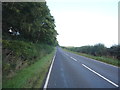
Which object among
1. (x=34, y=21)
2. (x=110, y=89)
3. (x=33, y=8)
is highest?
(x=33, y=8)

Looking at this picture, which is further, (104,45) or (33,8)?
(104,45)

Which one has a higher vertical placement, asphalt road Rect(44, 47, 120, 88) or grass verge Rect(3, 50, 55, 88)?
grass verge Rect(3, 50, 55, 88)

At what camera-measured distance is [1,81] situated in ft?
23.7

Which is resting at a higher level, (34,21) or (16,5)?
(16,5)

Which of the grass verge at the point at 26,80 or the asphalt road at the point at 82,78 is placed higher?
the grass verge at the point at 26,80

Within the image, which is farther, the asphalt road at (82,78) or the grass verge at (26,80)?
the asphalt road at (82,78)

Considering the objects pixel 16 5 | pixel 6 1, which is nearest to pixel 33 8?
pixel 16 5

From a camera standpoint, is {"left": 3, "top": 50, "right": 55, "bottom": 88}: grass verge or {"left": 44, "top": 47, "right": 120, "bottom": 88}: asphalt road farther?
{"left": 44, "top": 47, "right": 120, "bottom": 88}: asphalt road

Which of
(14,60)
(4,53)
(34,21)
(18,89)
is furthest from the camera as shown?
(34,21)

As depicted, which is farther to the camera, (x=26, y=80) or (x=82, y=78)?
(x=82, y=78)

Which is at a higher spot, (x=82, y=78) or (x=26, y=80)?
(x=26, y=80)

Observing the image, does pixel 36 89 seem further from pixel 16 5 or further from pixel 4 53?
pixel 16 5

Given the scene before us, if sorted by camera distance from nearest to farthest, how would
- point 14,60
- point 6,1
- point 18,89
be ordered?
point 18,89, point 14,60, point 6,1

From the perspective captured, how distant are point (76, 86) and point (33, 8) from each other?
311 inches
